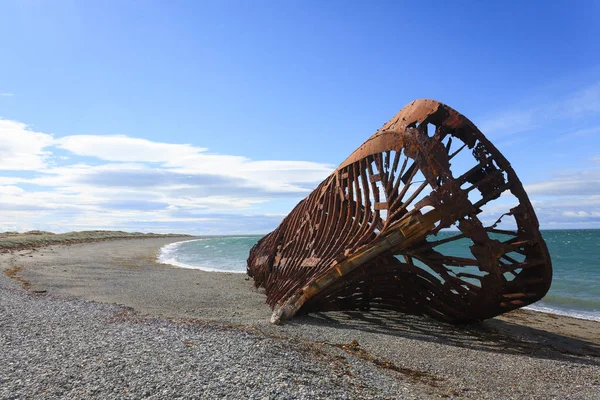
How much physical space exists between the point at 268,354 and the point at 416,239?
327cm

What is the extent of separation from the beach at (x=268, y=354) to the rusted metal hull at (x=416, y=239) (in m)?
0.55

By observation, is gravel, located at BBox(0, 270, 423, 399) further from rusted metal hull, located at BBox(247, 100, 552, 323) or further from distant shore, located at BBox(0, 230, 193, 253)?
distant shore, located at BBox(0, 230, 193, 253)

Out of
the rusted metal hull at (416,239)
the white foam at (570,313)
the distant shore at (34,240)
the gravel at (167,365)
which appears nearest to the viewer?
the gravel at (167,365)

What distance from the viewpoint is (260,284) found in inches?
500

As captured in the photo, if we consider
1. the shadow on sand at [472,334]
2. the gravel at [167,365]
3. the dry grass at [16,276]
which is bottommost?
the shadow on sand at [472,334]

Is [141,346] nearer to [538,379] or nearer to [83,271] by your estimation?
[538,379]

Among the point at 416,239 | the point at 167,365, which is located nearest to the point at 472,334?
the point at 416,239

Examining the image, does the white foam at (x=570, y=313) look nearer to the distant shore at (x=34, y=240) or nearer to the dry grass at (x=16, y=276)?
the dry grass at (x=16, y=276)

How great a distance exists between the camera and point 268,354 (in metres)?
4.93

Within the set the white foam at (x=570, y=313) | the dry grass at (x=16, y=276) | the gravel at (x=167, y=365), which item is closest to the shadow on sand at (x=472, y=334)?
the gravel at (x=167, y=365)

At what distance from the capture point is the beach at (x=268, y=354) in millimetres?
3943

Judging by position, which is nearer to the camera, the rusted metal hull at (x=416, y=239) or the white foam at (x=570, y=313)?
the rusted metal hull at (x=416, y=239)

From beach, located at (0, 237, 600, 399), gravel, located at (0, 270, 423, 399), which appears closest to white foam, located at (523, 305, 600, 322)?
beach, located at (0, 237, 600, 399)

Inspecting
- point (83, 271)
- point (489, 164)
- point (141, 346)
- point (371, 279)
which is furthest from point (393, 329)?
point (83, 271)
